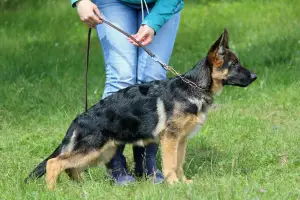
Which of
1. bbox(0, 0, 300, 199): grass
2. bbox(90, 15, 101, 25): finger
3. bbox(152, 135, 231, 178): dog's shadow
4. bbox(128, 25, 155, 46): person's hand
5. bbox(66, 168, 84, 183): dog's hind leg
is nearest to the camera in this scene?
bbox(0, 0, 300, 199): grass

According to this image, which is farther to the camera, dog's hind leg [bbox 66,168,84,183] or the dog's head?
dog's hind leg [bbox 66,168,84,183]

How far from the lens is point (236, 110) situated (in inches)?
292

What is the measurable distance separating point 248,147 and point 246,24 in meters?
6.44

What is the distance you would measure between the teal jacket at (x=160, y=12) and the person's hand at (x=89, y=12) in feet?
0.29

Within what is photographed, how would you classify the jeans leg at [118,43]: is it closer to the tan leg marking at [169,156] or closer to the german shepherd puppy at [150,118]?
the german shepherd puppy at [150,118]

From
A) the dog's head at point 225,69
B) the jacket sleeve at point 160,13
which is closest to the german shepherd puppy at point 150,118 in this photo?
the dog's head at point 225,69

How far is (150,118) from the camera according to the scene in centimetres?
500

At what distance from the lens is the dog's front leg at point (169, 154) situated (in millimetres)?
4965

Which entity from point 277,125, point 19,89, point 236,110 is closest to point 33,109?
point 19,89

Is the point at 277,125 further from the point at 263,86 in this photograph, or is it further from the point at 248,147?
the point at 263,86

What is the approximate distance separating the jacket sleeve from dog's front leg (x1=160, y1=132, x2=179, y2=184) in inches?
30.7

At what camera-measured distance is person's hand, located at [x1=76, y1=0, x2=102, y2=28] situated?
15.8 feet

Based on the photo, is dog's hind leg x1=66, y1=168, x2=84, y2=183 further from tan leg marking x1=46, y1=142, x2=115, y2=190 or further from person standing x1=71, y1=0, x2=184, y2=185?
person standing x1=71, y1=0, x2=184, y2=185

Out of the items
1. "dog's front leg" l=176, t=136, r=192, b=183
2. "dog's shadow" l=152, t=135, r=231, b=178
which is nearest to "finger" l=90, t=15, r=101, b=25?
"dog's front leg" l=176, t=136, r=192, b=183
